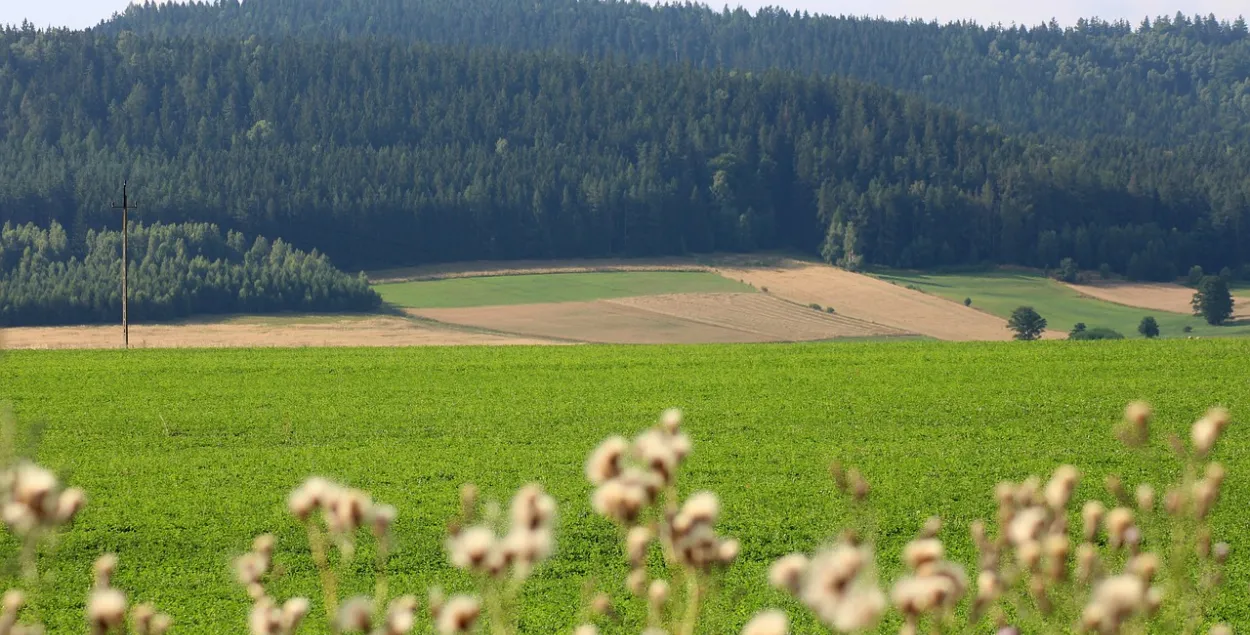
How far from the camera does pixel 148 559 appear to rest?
11.5m

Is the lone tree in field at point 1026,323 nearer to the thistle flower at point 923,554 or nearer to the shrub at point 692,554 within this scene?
the shrub at point 692,554

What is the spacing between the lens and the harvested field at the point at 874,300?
8325cm

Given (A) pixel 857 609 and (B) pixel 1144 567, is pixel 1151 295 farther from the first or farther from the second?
(A) pixel 857 609

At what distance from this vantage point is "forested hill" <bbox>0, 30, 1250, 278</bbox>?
10806 centimetres

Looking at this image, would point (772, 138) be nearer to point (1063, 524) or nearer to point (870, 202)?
point (870, 202)

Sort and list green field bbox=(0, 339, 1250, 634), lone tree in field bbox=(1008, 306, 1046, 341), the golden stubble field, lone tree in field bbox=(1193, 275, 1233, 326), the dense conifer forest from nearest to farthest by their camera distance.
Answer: green field bbox=(0, 339, 1250, 634) < the golden stubble field < lone tree in field bbox=(1008, 306, 1046, 341) < lone tree in field bbox=(1193, 275, 1233, 326) < the dense conifer forest

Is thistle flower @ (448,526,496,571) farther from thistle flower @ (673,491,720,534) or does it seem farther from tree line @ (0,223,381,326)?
tree line @ (0,223,381,326)

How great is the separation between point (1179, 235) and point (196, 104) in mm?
81550

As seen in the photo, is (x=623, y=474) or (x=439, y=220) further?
(x=439, y=220)

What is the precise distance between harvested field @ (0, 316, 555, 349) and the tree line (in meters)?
2.85

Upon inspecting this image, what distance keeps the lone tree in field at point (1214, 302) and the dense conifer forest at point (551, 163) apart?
16.7 m

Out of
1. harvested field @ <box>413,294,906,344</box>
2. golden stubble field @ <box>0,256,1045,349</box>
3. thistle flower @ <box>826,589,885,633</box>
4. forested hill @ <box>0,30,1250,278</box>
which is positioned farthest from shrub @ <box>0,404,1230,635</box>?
forested hill @ <box>0,30,1250,278</box>

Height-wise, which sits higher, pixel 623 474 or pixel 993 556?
pixel 623 474

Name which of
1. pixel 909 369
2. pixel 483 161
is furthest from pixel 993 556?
pixel 483 161
